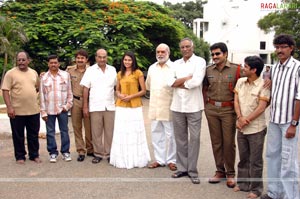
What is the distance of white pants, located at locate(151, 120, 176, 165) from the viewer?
18.6 ft

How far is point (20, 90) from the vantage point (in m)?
5.74

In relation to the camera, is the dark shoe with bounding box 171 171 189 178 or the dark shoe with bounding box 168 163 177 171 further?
the dark shoe with bounding box 168 163 177 171

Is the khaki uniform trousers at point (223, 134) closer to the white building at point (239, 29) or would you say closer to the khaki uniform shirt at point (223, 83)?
the khaki uniform shirt at point (223, 83)

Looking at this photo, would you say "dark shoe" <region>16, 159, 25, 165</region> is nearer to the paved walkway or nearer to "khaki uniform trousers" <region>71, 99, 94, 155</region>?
the paved walkway

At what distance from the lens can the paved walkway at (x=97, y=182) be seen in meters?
4.55

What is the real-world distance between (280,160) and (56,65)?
3702 millimetres

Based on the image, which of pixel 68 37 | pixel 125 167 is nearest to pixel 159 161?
pixel 125 167

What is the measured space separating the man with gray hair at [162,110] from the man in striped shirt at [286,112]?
1790 millimetres

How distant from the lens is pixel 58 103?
19.5 feet

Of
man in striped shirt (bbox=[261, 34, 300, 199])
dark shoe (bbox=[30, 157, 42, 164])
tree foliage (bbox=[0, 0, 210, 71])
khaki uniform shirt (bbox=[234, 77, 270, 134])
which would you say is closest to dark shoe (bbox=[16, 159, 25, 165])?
dark shoe (bbox=[30, 157, 42, 164])

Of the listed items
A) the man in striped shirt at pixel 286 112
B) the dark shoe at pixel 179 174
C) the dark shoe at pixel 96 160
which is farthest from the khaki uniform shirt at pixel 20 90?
the man in striped shirt at pixel 286 112

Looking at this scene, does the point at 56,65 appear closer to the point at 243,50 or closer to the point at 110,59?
the point at 110,59

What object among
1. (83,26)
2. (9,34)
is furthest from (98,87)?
(9,34)

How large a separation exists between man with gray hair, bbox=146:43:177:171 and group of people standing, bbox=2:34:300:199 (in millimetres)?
15
